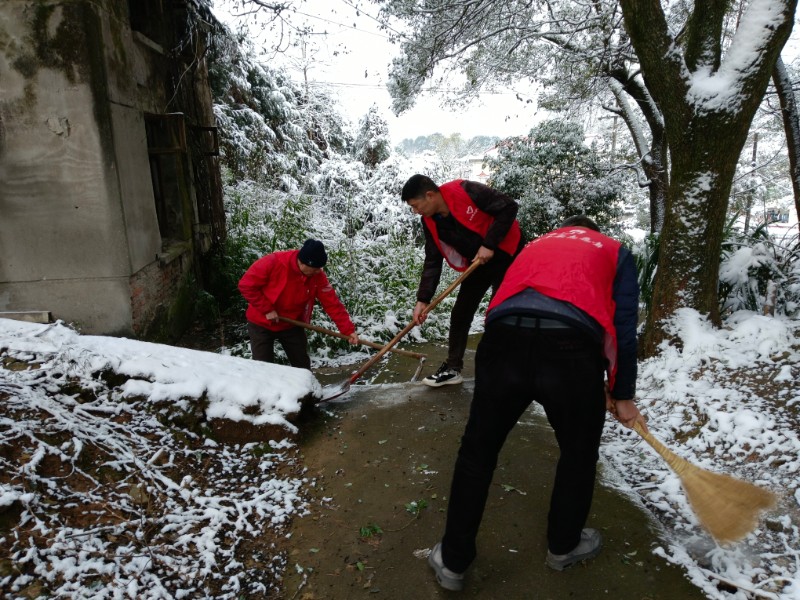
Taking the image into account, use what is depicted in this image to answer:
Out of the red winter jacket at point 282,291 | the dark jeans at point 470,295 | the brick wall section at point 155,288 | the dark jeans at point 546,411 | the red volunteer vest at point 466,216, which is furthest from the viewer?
the brick wall section at point 155,288

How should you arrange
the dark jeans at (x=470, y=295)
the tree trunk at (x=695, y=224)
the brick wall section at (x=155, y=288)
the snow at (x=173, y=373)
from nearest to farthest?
the snow at (x=173, y=373) → the tree trunk at (x=695, y=224) → the dark jeans at (x=470, y=295) → the brick wall section at (x=155, y=288)

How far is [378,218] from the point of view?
986cm

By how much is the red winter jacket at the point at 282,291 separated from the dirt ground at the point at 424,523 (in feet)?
3.48

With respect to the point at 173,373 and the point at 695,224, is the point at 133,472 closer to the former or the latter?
the point at 173,373

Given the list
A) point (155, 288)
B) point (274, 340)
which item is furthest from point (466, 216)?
point (155, 288)

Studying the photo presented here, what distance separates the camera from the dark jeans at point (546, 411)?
1822 millimetres

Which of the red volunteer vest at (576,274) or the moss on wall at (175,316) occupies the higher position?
the red volunteer vest at (576,274)

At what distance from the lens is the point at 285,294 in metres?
4.22

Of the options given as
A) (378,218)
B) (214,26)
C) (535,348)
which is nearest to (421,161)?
(378,218)

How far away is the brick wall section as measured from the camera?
4605 millimetres

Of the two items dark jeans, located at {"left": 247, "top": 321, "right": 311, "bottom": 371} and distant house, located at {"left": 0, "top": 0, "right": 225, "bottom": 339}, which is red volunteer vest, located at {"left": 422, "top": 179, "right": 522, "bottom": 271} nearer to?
dark jeans, located at {"left": 247, "top": 321, "right": 311, "bottom": 371}

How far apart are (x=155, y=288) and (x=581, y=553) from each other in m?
4.72

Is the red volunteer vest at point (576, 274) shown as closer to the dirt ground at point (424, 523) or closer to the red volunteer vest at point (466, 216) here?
the dirt ground at point (424, 523)

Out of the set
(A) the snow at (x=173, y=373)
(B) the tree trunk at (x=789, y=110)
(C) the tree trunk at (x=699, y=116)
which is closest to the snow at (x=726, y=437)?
(C) the tree trunk at (x=699, y=116)
